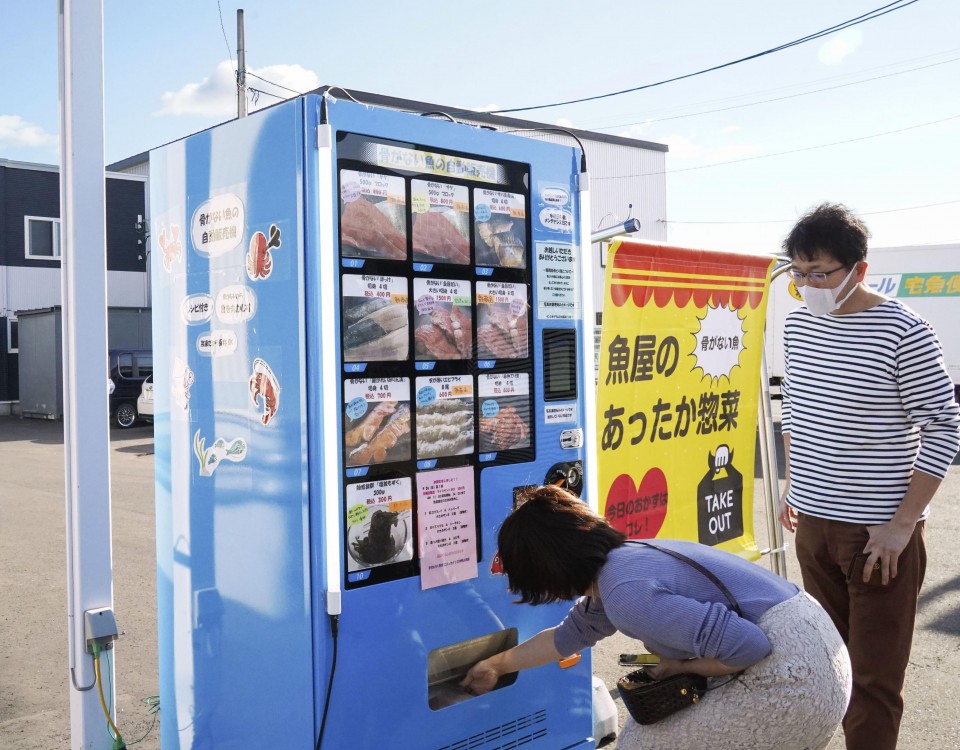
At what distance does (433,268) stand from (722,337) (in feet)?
6.31

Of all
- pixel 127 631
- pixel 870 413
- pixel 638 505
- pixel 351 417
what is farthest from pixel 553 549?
pixel 127 631

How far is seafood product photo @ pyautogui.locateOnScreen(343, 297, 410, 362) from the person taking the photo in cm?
259

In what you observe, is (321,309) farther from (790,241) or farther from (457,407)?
(790,241)

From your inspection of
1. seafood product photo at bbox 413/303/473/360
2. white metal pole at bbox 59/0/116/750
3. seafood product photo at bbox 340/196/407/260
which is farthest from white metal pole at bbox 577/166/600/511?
white metal pole at bbox 59/0/116/750

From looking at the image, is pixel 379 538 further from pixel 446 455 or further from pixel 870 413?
pixel 870 413

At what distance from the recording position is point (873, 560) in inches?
110

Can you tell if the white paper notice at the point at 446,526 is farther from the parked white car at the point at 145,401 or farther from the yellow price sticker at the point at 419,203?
the parked white car at the point at 145,401

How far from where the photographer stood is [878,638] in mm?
2869

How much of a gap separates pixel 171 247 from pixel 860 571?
2476mm

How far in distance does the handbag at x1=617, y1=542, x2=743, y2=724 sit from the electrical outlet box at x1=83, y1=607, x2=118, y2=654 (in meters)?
1.45

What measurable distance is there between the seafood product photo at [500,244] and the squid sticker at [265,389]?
2.56 feet

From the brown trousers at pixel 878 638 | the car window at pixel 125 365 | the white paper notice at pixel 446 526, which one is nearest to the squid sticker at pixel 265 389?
the white paper notice at pixel 446 526

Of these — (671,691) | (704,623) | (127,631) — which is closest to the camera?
(704,623)

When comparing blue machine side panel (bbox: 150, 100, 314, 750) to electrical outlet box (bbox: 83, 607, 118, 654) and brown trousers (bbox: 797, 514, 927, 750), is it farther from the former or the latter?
brown trousers (bbox: 797, 514, 927, 750)
